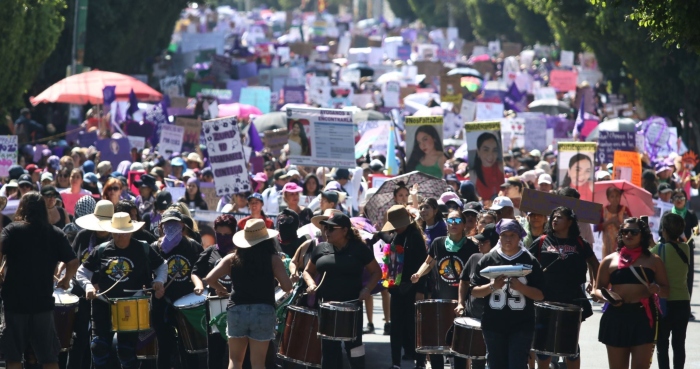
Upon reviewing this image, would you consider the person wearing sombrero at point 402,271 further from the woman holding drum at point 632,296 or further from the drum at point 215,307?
the woman holding drum at point 632,296

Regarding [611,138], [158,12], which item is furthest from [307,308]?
[158,12]

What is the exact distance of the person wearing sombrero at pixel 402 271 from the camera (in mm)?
11188

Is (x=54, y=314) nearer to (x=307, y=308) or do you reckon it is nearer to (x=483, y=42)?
(x=307, y=308)

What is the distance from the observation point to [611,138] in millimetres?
20891

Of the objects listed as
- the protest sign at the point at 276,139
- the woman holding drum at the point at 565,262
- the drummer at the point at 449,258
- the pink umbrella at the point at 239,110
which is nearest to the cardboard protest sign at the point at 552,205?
the drummer at the point at 449,258

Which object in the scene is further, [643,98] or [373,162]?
[643,98]

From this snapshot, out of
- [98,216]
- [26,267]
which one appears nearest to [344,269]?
[98,216]

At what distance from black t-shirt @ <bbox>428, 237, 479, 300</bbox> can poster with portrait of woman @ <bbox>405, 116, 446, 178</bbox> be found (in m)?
6.62

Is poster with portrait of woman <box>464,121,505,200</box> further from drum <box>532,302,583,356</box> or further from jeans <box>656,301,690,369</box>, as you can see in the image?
drum <box>532,302,583,356</box>

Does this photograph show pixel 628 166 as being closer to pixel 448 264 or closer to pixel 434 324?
pixel 448 264

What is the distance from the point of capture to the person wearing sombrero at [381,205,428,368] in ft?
36.7

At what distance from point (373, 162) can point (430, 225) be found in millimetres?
7756

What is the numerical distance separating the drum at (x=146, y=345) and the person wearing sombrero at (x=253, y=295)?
1.13m

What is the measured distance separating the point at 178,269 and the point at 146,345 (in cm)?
65
